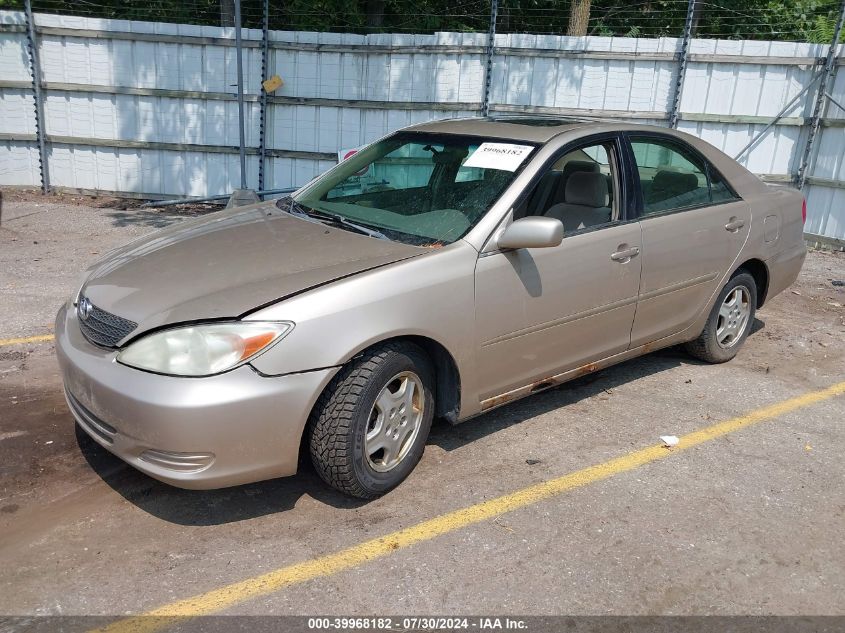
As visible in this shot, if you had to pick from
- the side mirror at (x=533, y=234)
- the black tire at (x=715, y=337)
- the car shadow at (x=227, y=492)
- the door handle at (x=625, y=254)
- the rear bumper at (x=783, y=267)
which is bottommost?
the car shadow at (x=227, y=492)

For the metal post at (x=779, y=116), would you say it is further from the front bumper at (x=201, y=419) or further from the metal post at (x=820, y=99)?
the front bumper at (x=201, y=419)

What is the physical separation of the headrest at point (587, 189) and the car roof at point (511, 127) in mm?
298

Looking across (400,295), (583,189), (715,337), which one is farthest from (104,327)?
(715,337)

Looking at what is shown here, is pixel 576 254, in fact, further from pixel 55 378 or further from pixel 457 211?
pixel 55 378

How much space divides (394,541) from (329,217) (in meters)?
1.81

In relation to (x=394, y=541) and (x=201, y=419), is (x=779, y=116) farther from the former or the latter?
(x=201, y=419)

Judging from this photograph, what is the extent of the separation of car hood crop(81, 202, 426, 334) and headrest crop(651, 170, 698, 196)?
1899mm

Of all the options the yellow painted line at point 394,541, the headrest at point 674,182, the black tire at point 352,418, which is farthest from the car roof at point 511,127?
the yellow painted line at point 394,541

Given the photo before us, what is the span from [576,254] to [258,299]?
1.79 metres

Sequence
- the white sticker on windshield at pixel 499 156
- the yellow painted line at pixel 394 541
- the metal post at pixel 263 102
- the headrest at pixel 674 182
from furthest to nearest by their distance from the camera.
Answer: the metal post at pixel 263 102 < the headrest at pixel 674 182 < the white sticker on windshield at pixel 499 156 < the yellow painted line at pixel 394 541

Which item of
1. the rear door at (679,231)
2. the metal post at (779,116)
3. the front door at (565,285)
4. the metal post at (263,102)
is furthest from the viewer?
the metal post at (263,102)

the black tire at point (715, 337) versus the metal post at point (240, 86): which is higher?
the metal post at point (240, 86)

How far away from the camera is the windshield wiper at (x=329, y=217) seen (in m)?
4.00

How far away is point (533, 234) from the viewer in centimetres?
378
